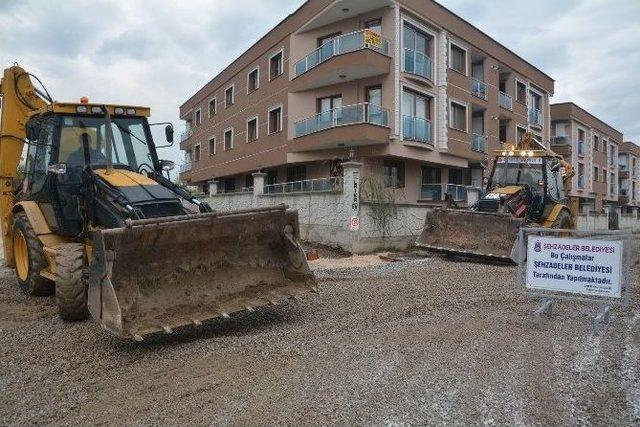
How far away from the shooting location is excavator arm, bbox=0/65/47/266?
863cm

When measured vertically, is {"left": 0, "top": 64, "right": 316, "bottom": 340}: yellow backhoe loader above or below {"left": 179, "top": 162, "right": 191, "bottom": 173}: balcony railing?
below

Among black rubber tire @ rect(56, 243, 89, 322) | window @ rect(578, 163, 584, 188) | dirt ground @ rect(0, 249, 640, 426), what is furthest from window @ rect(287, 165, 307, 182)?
window @ rect(578, 163, 584, 188)

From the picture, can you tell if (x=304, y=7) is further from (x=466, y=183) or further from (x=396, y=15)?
(x=466, y=183)

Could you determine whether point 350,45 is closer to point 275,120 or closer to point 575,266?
point 275,120

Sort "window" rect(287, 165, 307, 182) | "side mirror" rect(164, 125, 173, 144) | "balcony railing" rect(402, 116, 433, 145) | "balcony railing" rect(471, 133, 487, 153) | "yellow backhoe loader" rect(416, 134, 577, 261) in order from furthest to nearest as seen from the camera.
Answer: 1. "balcony railing" rect(471, 133, 487, 153)
2. "window" rect(287, 165, 307, 182)
3. "balcony railing" rect(402, 116, 433, 145)
4. "yellow backhoe loader" rect(416, 134, 577, 261)
5. "side mirror" rect(164, 125, 173, 144)

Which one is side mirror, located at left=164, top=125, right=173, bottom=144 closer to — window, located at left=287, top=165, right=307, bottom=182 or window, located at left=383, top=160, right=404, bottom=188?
window, located at left=383, top=160, right=404, bottom=188

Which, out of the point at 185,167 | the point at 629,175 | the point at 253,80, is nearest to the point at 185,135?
the point at 185,167

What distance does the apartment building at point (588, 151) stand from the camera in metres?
39.4

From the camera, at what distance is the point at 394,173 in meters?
22.7

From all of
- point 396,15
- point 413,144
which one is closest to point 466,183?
point 413,144

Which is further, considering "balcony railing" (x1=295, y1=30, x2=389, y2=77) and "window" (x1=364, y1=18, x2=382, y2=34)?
"window" (x1=364, y1=18, x2=382, y2=34)

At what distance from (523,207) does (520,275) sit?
6821 millimetres

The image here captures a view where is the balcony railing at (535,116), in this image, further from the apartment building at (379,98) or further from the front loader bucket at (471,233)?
the front loader bucket at (471,233)

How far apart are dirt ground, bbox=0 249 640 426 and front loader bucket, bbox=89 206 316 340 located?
1.18 ft
